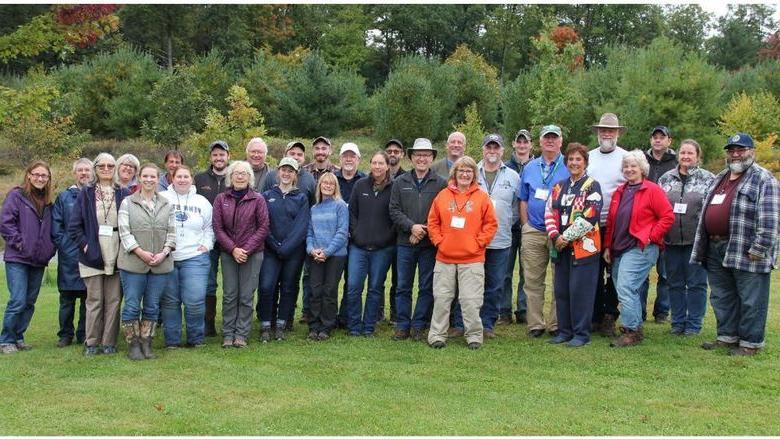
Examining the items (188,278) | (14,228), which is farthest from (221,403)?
(14,228)

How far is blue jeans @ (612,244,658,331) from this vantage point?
24.6 feet

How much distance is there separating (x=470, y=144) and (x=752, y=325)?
18.6 metres

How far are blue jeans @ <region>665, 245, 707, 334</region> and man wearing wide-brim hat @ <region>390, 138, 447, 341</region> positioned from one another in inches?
103

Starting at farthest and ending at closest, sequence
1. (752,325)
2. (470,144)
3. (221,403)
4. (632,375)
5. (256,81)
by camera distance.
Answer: (256,81) < (470,144) < (752,325) < (632,375) < (221,403)

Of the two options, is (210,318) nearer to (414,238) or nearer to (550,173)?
(414,238)

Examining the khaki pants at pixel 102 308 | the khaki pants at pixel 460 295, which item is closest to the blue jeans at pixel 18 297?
the khaki pants at pixel 102 308

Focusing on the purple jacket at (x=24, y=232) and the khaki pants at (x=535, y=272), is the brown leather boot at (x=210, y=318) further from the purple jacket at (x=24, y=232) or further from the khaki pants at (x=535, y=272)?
the khaki pants at (x=535, y=272)

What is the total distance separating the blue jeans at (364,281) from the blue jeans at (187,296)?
5.14ft

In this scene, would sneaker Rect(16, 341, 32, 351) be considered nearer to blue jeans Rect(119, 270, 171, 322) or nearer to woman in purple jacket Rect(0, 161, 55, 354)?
woman in purple jacket Rect(0, 161, 55, 354)

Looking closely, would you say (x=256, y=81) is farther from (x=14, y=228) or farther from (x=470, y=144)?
(x=14, y=228)

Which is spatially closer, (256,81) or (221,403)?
(221,403)

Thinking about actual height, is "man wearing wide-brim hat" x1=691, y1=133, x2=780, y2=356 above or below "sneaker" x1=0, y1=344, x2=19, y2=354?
above

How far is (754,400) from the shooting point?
5750 mm

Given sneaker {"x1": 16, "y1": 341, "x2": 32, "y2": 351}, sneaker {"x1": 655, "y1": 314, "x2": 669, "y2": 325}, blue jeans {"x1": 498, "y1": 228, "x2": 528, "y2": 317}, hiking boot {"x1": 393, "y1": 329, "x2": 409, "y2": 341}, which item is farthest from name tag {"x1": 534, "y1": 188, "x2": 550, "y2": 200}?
sneaker {"x1": 16, "y1": 341, "x2": 32, "y2": 351}
